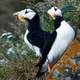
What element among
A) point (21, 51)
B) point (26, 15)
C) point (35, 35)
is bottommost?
point (21, 51)

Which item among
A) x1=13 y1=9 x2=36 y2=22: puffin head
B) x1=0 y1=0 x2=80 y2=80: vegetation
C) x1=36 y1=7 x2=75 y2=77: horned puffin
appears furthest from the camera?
x1=13 y1=9 x2=36 y2=22: puffin head

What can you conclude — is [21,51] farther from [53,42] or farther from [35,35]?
[53,42]

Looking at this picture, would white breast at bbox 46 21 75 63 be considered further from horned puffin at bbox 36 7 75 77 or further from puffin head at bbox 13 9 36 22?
puffin head at bbox 13 9 36 22

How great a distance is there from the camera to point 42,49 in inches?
204

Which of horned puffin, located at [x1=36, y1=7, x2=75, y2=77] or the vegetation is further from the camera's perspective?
the vegetation

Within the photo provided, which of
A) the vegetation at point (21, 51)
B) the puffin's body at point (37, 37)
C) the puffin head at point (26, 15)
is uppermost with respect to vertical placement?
the puffin head at point (26, 15)

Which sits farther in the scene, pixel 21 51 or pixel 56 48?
pixel 21 51

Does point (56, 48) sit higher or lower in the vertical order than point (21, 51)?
higher

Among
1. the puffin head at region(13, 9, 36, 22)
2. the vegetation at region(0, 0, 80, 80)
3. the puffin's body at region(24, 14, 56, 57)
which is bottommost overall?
the vegetation at region(0, 0, 80, 80)

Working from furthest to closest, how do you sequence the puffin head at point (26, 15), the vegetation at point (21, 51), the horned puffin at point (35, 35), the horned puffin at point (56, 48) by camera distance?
1. the puffin head at point (26, 15)
2. the vegetation at point (21, 51)
3. the horned puffin at point (35, 35)
4. the horned puffin at point (56, 48)

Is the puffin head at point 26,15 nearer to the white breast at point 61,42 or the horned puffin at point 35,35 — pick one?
the horned puffin at point 35,35

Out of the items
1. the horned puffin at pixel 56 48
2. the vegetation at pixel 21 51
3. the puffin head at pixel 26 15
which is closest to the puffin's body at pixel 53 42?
the horned puffin at pixel 56 48

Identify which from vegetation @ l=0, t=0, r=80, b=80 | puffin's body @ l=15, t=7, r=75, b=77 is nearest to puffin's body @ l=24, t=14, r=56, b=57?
puffin's body @ l=15, t=7, r=75, b=77

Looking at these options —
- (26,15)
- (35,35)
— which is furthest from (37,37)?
(26,15)
